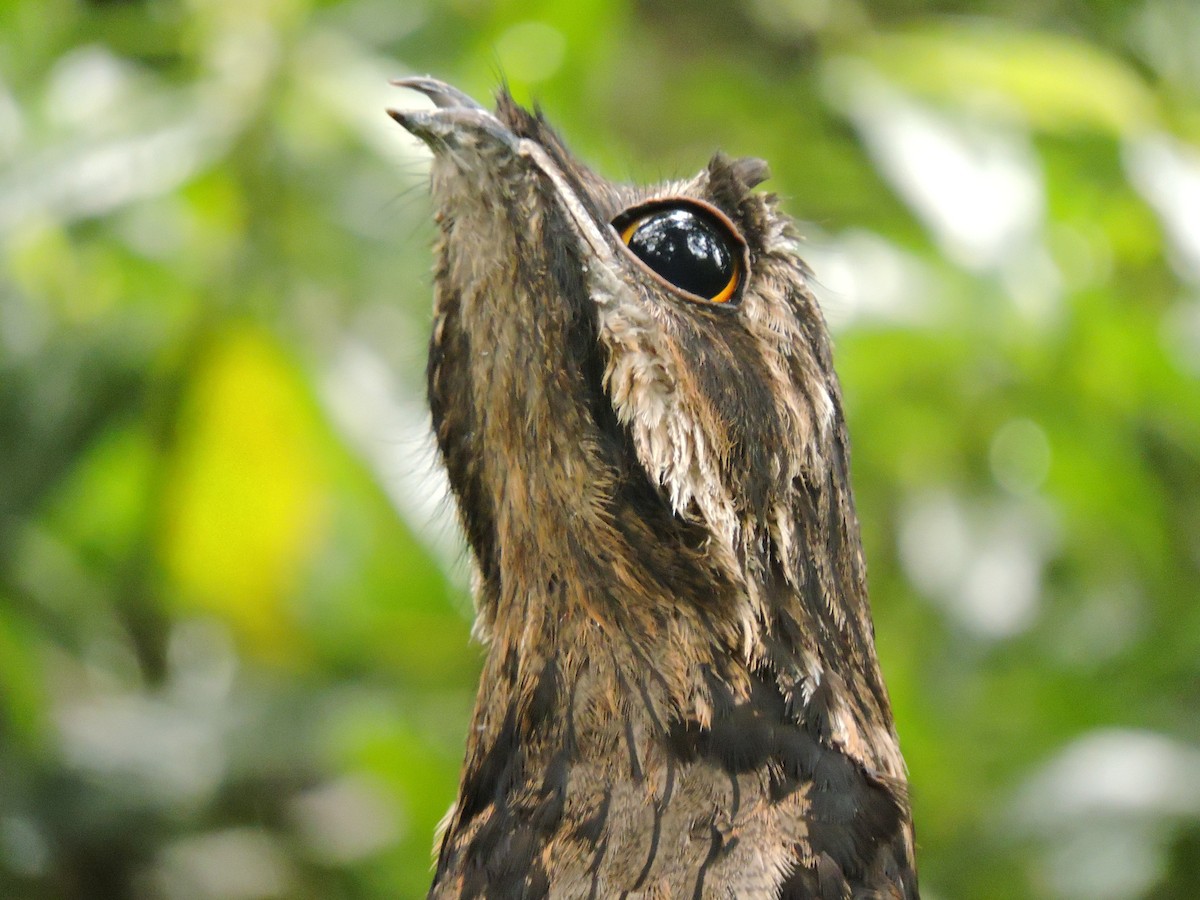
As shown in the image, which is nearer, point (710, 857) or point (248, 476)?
point (710, 857)

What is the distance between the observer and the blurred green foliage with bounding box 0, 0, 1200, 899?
133 inches

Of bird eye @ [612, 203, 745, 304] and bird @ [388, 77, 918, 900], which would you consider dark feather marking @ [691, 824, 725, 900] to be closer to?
bird @ [388, 77, 918, 900]

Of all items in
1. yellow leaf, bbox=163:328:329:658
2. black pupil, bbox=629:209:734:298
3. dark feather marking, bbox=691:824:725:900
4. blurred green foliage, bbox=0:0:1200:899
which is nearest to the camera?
dark feather marking, bbox=691:824:725:900

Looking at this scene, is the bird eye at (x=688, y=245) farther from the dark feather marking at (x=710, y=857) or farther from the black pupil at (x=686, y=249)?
the dark feather marking at (x=710, y=857)

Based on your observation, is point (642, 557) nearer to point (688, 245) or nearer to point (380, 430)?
point (688, 245)

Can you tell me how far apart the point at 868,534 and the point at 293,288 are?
77.0 inches

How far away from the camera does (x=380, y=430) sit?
3.32m

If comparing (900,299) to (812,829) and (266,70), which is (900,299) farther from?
(812,829)

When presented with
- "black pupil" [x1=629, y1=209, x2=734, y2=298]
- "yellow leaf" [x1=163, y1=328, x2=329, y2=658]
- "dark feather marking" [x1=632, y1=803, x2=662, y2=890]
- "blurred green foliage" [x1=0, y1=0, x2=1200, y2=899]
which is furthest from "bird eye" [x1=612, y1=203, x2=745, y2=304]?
"yellow leaf" [x1=163, y1=328, x2=329, y2=658]

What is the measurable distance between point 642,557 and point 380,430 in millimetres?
1713

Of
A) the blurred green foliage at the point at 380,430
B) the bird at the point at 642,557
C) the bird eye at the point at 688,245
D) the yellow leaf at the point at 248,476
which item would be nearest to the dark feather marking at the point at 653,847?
the bird at the point at 642,557

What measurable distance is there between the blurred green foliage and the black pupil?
1348mm

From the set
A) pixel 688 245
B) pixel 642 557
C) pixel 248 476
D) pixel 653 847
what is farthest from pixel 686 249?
pixel 248 476

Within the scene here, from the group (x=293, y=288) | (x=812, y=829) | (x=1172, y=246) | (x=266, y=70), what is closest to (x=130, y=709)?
(x=293, y=288)
